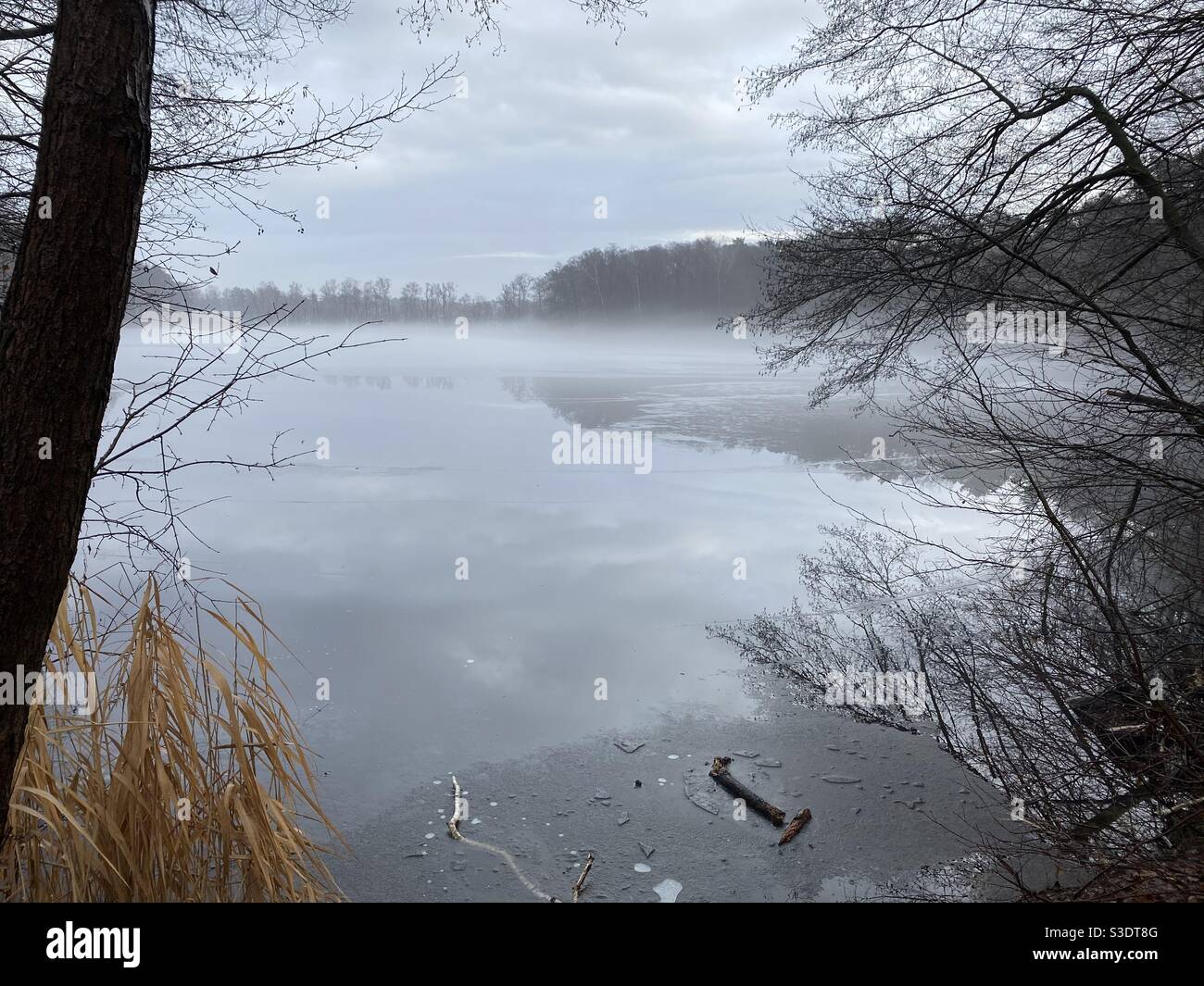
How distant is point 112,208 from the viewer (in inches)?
56.5

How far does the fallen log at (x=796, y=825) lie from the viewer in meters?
3.95

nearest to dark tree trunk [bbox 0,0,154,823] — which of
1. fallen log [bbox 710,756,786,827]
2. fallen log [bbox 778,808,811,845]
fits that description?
fallen log [bbox 778,808,811,845]

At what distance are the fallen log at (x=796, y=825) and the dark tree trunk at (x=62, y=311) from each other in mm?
3380

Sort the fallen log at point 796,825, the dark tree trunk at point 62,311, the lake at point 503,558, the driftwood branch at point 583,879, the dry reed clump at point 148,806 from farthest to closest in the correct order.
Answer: the lake at point 503,558, the fallen log at point 796,825, the driftwood branch at point 583,879, the dry reed clump at point 148,806, the dark tree trunk at point 62,311

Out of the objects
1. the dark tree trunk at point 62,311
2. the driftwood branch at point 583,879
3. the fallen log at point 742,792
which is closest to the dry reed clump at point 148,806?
the dark tree trunk at point 62,311

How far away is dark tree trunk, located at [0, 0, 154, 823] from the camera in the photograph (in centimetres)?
139

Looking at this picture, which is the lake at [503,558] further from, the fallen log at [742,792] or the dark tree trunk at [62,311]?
the dark tree trunk at [62,311]

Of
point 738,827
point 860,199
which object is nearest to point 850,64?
point 860,199

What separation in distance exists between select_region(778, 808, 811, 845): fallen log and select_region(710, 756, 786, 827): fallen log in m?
A: 0.07

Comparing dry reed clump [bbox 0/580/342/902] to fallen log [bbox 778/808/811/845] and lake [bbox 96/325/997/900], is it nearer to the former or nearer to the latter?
lake [bbox 96/325/997/900]

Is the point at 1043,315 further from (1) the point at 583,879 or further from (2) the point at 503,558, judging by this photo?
(2) the point at 503,558

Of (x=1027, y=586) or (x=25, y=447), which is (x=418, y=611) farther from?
(x=25, y=447)

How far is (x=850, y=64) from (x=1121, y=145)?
1.76 meters
